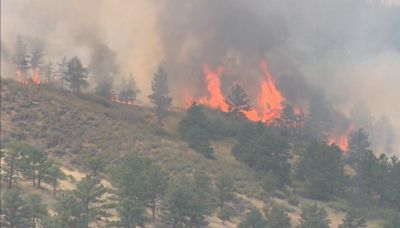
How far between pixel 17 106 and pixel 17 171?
30.7 m


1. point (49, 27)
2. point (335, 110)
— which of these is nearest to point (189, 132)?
point (335, 110)

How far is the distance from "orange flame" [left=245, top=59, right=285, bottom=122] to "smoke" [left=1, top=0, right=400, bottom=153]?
1933 millimetres

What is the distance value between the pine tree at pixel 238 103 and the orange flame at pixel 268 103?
606 centimetres

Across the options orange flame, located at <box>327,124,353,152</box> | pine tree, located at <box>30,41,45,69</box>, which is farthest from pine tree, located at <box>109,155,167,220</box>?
pine tree, located at <box>30,41,45,69</box>

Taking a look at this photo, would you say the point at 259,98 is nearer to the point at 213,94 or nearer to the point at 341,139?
the point at 213,94

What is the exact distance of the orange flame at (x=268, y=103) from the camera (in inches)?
4857

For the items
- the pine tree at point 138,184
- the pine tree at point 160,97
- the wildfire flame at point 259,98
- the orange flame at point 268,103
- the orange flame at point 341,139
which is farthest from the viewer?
the wildfire flame at point 259,98

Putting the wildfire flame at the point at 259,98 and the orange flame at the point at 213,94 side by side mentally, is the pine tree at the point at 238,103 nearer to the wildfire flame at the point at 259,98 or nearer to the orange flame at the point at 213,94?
the wildfire flame at the point at 259,98

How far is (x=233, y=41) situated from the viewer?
144 metres

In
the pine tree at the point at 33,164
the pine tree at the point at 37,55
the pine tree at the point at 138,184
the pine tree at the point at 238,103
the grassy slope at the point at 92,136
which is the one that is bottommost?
the pine tree at the point at 138,184

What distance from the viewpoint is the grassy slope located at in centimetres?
7406

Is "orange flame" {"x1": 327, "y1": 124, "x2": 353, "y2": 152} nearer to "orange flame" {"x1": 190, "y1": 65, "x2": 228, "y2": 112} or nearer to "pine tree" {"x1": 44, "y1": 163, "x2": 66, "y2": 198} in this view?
"orange flame" {"x1": 190, "y1": 65, "x2": 228, "y2": 112}

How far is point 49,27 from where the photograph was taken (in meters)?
139

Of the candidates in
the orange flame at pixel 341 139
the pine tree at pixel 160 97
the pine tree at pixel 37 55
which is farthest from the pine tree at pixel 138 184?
the pine tree at pixel 37 55
